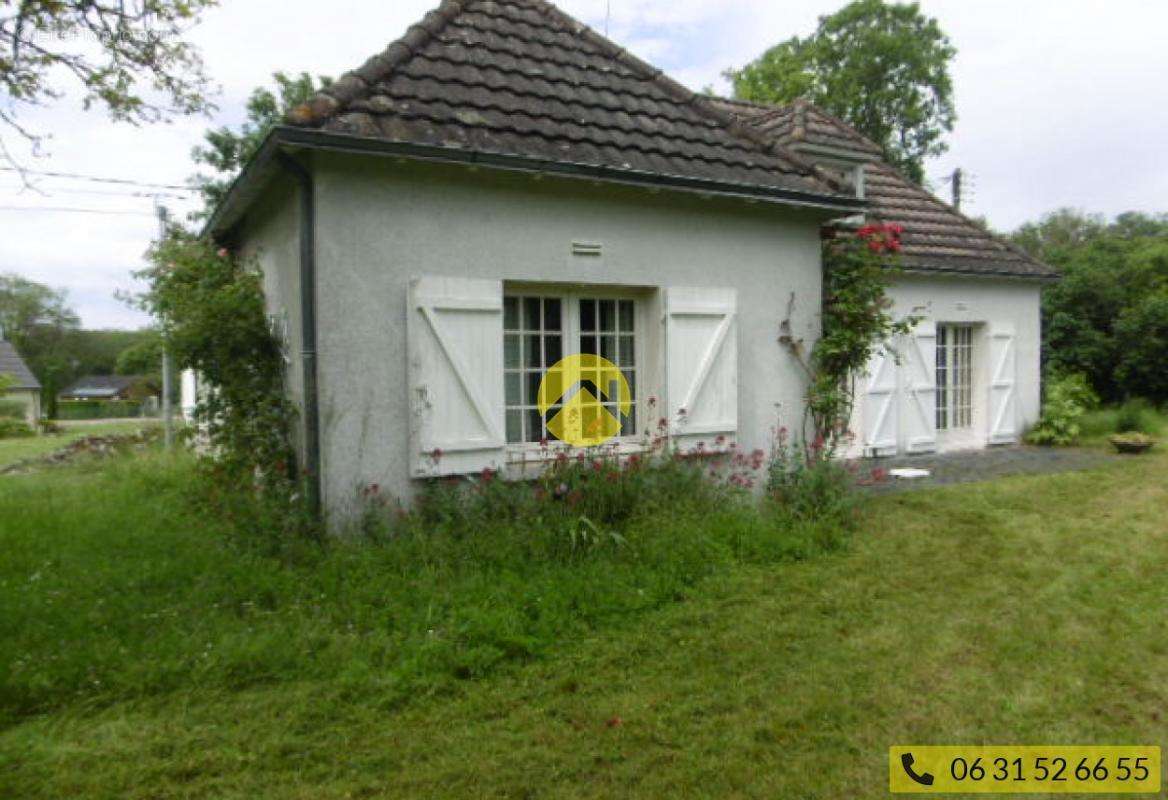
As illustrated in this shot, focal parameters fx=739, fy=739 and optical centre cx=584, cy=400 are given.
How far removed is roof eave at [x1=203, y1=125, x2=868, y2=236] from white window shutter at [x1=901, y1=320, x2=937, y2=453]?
13.9 feet

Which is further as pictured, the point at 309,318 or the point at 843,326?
the point at 843,326

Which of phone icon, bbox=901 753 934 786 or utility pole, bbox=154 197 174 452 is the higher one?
utility pole, bbox=154 197 174 452

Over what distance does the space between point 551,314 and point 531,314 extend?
0.18 m

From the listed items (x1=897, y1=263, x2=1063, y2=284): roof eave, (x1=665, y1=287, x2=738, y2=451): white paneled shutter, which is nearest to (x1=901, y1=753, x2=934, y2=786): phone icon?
(x1=665, y1=287, x2=738, y2=451): white paneled shutter

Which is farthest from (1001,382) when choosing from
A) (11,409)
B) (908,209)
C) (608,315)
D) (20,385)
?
(20,385)

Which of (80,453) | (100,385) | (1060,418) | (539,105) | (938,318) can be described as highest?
(539,105)

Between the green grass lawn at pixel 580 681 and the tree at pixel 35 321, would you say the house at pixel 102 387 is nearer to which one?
the tree at pixel 35 321

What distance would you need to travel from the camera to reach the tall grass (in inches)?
144

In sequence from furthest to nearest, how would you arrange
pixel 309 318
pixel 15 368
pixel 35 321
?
pixel 35 321
pixel 15 368
pixel 309 318

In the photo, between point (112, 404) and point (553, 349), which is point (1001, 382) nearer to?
point (553, 349)

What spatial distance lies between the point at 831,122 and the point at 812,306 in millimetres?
5416

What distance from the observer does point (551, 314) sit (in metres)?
6.33

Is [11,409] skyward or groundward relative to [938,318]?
groundward

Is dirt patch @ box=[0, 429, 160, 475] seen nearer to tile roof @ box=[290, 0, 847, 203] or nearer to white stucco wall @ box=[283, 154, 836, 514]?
white stucco wall @ box=[283, 154, 836, 514]
